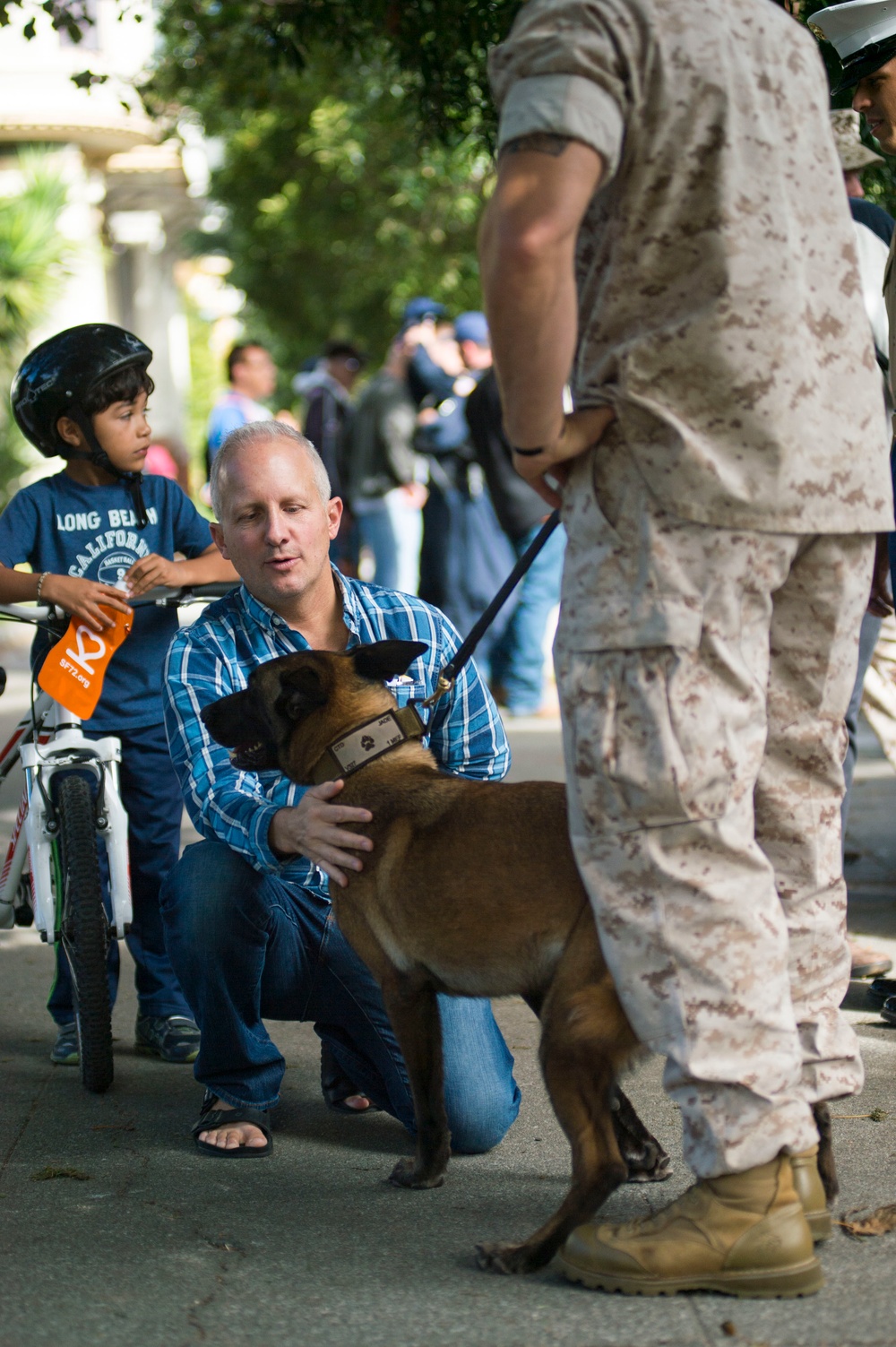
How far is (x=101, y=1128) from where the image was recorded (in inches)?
149

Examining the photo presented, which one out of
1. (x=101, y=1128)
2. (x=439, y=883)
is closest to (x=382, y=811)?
(x=439, y=883)

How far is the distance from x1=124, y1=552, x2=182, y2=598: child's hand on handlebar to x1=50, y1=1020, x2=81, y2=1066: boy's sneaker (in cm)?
126

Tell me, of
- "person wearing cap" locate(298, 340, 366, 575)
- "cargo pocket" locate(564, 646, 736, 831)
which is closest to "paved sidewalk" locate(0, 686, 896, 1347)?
"cargo pocket" locate(564, 646, 736, 831)

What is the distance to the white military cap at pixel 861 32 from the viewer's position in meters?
3.81

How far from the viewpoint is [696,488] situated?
2.42m

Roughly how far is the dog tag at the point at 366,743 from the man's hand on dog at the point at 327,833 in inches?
2.2

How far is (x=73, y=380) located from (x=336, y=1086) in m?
2.18

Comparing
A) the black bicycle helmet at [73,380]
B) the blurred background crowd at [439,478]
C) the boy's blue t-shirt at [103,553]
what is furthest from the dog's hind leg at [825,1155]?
the blurred background crowd at [439,478]

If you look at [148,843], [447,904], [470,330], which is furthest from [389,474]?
[447,904]

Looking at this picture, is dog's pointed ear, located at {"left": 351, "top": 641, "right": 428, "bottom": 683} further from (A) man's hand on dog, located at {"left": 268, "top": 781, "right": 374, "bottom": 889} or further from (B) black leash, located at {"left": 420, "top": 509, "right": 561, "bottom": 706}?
(A) man's hand on dog, located at {"left": 268, "top": 781, "right": 374, "bottom": 889}

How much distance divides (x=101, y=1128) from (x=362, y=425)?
8643 millimetres

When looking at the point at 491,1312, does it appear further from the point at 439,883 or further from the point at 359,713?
the point at 359,713

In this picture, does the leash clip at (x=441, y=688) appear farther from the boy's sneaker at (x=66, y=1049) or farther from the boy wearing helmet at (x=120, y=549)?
the boy's sneaker at (x=66, y=1049)

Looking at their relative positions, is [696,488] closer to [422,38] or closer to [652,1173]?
[652,1173]
